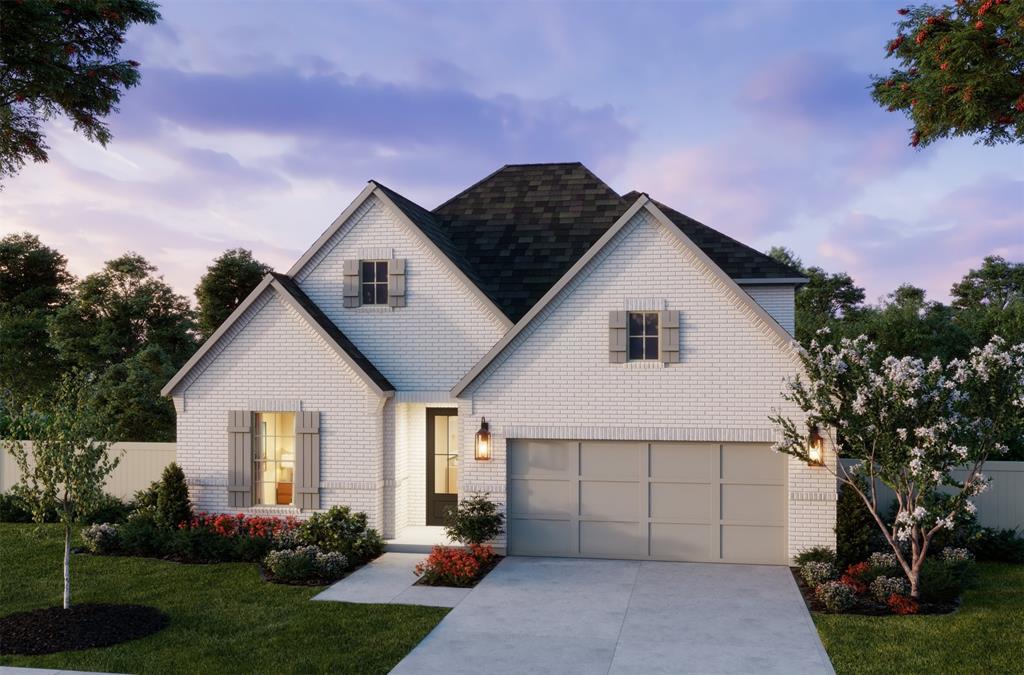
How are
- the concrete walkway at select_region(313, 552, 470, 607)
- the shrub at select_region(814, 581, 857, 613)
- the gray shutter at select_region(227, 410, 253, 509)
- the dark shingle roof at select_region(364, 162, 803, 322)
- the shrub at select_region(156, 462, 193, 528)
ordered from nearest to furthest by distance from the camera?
the shrub at select_region(814, 581, 857, 613)
the concrete walkway at select_region(313, 552, 470, 607)
the shrub at select_region(156, 462, 193, 528)
the gray shutter at select_region(227, 410, 253, 509)
the dark shingle roof at select_region(364, 162, 803, 322)

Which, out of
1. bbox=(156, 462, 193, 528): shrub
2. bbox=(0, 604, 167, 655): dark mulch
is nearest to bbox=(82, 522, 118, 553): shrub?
bbox=(156, 462, 193, 528): shrub

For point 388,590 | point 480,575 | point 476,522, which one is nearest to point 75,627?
point 388,590

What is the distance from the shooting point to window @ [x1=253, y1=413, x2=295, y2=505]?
14820 mm

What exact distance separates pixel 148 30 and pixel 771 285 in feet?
41.3

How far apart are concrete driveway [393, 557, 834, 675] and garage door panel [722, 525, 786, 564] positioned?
219 millimetres

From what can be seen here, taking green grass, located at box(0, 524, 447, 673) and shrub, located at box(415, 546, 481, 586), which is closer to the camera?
green grass, located at box(0, 524, 447, 673)

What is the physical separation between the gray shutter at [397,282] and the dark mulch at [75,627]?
708 centimetres

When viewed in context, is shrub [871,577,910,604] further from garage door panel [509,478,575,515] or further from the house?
garage door panel [509,478,575,515]

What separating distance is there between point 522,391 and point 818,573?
5628 mm

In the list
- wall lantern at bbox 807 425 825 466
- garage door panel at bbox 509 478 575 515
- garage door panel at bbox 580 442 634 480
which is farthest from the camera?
garage door panel at bbox 509 478 575 515

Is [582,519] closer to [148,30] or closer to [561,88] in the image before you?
[561,88]

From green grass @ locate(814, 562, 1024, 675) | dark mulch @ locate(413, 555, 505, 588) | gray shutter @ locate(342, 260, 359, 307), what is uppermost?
gray shutter @ locate(342, 260, 359, 307)

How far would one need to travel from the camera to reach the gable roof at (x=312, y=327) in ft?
47.1

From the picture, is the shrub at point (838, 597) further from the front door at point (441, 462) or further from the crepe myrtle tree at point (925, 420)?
the front door at point (441, 462)
